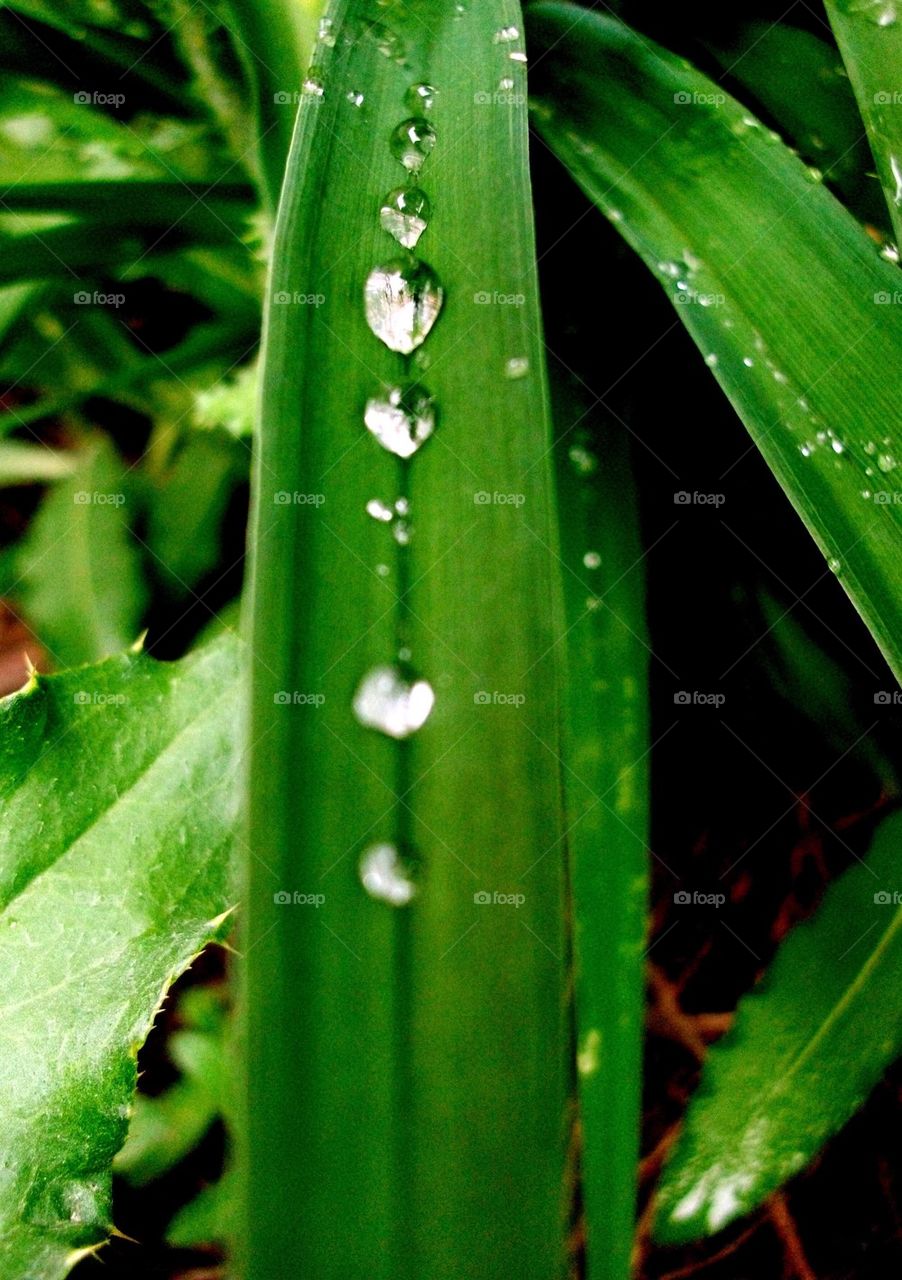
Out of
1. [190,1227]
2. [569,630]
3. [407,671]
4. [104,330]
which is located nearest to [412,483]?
[407,671]

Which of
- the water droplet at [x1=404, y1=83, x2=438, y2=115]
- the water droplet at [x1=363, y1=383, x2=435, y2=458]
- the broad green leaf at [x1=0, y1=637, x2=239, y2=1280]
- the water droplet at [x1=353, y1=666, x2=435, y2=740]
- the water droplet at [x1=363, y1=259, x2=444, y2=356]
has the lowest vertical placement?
the broad green leaf at [x1=0, y1=637, x2=239, y2=1280]

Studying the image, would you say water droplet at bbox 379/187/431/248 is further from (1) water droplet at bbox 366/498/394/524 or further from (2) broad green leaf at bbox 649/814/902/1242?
(2) broad green leaf at bbox 649/814/902/1242

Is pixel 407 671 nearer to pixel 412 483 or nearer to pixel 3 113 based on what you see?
pixel 412 483

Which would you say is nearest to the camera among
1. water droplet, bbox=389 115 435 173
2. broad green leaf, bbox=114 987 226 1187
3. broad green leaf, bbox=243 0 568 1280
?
broad green leaf, bbox=243 0 568 1280

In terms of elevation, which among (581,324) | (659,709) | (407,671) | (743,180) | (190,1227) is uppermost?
(743,180)

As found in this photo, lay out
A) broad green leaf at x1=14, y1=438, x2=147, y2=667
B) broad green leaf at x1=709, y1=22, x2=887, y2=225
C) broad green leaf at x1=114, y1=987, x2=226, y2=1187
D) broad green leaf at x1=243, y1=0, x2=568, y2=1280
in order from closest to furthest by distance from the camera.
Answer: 1. broad green leaf at x1=243, y1=0, x2=568, y2=1280
2. broad green leaf at x1=709, y1=22, x2=887, y2=225
3. broad green leaf at x1=114, y1=987, x2=226, y2=1187
4. broad green leaf at x1=14, y1=438, x2=147, y2=667

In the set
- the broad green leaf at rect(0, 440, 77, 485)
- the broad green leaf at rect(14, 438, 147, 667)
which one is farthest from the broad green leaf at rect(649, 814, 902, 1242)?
the broad green leaf at rect(0, 440, 77, 485)

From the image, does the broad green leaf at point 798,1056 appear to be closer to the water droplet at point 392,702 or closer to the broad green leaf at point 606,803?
the broad green leaf at point 606,803
